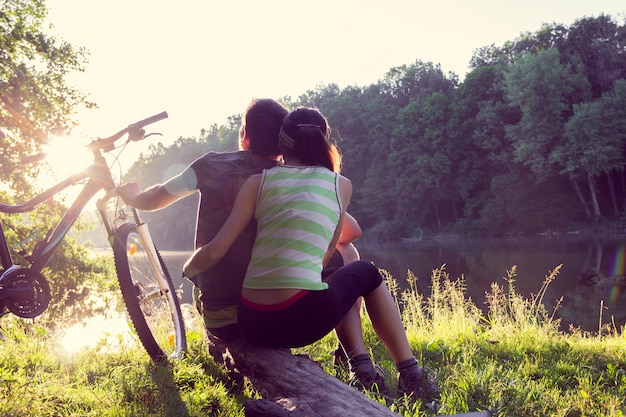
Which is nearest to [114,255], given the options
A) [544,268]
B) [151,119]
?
[151,119]

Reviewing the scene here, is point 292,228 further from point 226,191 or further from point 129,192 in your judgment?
point 129,192

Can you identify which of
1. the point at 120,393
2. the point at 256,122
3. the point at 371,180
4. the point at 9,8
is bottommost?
the point at 371,180

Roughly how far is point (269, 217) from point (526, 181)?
37.9 meters

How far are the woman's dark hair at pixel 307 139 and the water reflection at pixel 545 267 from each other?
11714mm

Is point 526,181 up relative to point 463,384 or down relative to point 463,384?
down

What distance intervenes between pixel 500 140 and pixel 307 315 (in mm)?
38838

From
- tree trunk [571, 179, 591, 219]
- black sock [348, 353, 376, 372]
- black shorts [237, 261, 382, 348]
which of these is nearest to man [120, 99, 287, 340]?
black shorts [237, 261, 382, 348]

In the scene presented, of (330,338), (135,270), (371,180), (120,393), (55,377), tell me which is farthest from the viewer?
(371,180)

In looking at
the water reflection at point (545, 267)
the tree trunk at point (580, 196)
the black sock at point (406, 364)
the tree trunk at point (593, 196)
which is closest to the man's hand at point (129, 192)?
the black sock at point (406, 364)

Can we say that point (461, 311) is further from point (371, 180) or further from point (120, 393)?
point (371, 180)

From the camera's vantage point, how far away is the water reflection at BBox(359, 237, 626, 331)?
52.5ft

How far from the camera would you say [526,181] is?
124ft

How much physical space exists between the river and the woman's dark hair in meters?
7.74

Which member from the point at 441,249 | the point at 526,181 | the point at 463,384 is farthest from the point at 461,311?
the point at 526,181
